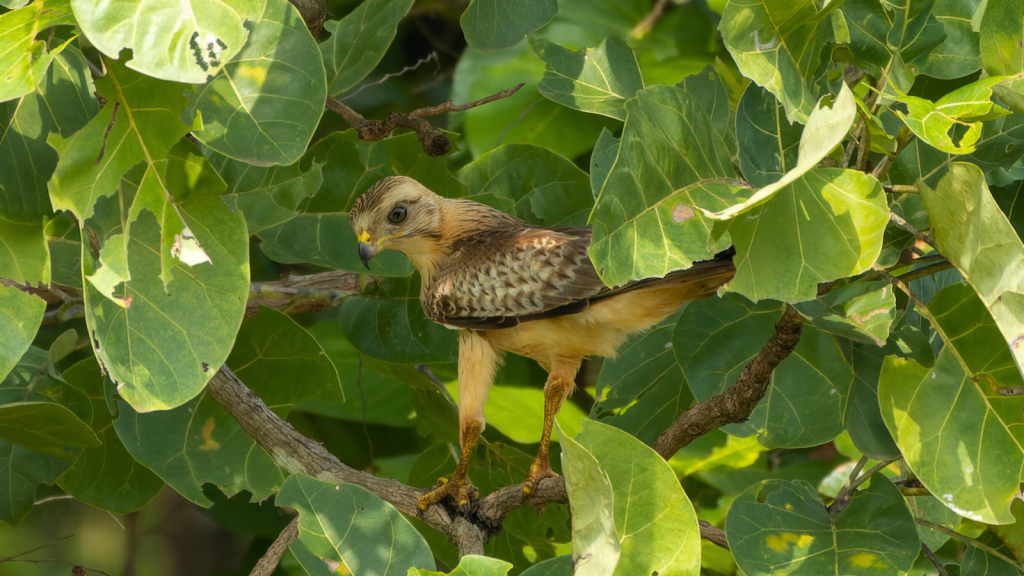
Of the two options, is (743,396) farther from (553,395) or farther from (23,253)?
(23,253)

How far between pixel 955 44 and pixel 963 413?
524mm

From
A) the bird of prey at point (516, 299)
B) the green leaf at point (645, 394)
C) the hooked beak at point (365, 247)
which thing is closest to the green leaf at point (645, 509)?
the bird of prey at point (516, 299)

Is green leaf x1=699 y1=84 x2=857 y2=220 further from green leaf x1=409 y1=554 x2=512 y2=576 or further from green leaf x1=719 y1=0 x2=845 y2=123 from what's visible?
green leaf x1=409 y1=554 x2=512 y2=576

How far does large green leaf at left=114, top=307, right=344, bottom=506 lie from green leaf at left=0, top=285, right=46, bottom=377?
439mm

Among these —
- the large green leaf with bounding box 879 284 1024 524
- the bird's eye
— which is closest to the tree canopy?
the large green leaf with bounding box 879 284 1024 524

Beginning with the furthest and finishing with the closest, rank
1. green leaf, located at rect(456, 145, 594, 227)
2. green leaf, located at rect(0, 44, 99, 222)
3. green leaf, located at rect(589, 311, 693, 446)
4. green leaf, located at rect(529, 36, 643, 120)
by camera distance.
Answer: green leaf, located at rect(456, 145, 594, 227), green leaf, located at rect(589, 311, 693, 446), green leaf, located at rect(529, 36, 643, 120), green leaf, located at rect(0, 44, 99, 222)

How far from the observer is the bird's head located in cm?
181

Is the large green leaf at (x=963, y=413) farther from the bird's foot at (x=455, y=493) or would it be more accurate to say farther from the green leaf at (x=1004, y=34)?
the bird's foot at (x=455, y=493)

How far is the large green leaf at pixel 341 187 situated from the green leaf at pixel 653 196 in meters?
0.90

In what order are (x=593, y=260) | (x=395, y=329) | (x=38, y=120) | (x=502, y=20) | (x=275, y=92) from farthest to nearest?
1. (x=395, y=329)
2. (x=502, y=20)
3. (x=38, y=120)
4. (x=275, y=92)
5. (x=593, y=260)

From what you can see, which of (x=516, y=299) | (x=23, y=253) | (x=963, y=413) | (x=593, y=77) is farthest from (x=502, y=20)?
(x=963, y=413)

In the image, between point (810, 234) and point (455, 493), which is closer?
point (810, 234)

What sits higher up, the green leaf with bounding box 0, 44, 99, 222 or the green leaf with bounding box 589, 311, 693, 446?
the green leaf with bounding box 0, 44, 99, 222

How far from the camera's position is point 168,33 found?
0.90 metres
